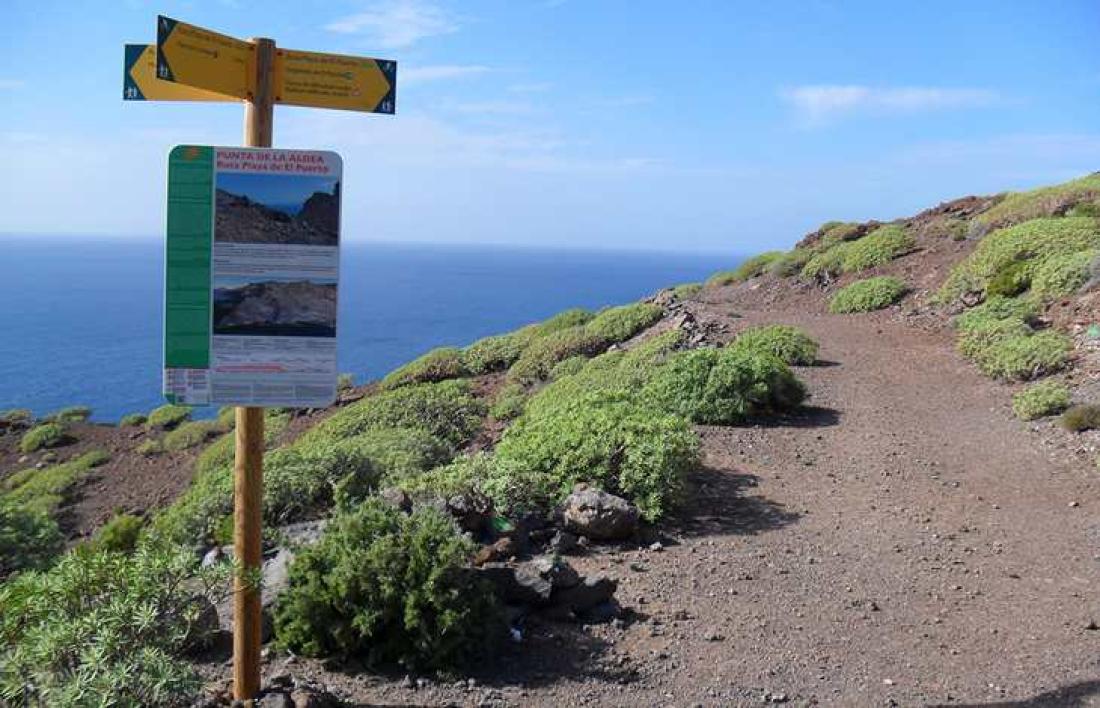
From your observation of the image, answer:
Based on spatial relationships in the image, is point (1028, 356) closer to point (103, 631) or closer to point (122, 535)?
point (103, 631)

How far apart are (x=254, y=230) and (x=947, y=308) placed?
55.6 ft

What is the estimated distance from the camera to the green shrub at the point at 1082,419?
34.1ft

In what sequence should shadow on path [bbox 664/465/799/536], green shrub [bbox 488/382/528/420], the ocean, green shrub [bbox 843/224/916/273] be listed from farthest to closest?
the ocean
green shrub [bbox 843/224/916/273]
green shrub [bbox 488/382/528/420]
shadow on path [bbox 664/465/799/536]

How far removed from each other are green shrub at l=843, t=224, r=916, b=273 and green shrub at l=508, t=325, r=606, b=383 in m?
8.44

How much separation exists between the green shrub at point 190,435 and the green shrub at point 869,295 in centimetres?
1525

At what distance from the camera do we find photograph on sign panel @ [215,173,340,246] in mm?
4125

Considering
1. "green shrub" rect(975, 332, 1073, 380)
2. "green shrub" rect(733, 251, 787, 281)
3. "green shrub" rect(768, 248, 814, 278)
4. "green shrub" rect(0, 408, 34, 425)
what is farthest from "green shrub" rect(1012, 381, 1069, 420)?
"green shrub" rect(0, 408, 34, 425)

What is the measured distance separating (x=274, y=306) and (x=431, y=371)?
17469 millimetres

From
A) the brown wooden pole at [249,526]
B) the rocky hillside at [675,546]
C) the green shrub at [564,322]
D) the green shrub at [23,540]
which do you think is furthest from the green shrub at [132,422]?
the brown wooden pole at [249,526]

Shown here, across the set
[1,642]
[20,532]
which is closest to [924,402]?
[20,532]

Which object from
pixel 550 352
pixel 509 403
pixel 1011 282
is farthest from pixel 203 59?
pixel 1011 282

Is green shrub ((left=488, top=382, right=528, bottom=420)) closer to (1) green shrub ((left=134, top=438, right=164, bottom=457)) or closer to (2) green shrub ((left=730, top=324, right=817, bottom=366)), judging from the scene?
(2) green shrub ((left=730, top=324, right=817, bottom=366))

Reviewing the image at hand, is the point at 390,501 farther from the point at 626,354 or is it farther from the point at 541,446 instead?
the point at 626,354

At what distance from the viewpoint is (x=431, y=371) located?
21609mm
